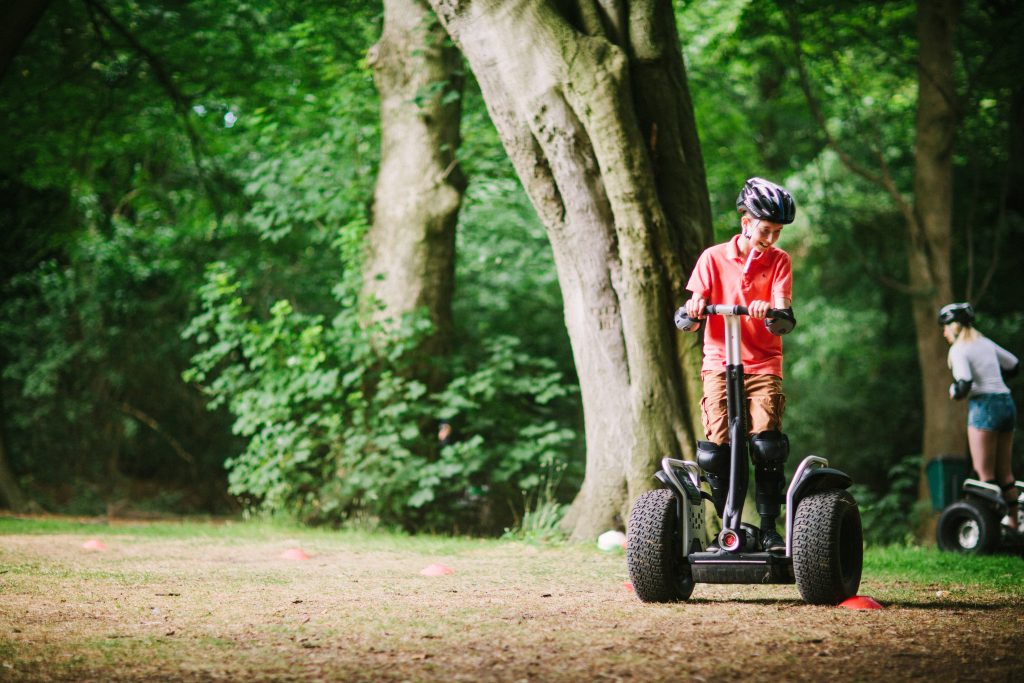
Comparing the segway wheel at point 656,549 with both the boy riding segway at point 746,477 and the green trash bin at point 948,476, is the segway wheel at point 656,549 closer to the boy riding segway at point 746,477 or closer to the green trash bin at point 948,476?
the boy riding segway at point 746,477

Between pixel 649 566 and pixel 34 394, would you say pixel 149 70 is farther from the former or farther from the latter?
pixel 649 566

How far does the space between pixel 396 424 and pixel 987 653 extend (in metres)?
6.82

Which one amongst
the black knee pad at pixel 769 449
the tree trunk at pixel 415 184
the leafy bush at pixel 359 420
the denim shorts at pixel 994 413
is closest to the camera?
the black knee pad at pixel 769 449

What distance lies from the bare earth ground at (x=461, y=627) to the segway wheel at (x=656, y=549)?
0.11 meters

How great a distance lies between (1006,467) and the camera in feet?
26.2

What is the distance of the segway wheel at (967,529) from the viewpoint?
7.92m

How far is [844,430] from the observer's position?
57.1ft

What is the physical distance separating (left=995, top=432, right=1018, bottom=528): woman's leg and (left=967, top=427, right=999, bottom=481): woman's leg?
46mm

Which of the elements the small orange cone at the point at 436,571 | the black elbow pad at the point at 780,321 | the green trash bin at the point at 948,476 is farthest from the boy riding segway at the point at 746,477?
the green trash bin at the point at 948,476

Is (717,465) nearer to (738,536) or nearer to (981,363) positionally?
(738,536)

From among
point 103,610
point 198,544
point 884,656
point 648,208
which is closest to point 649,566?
point 884,656

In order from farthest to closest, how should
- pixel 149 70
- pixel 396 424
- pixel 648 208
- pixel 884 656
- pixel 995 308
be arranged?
pixel 995 308 < pixel 149 70 < pixel 396 424 < pixel 648 208 < pixel 884 656

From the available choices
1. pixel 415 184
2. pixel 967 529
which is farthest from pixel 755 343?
pixel 415 184

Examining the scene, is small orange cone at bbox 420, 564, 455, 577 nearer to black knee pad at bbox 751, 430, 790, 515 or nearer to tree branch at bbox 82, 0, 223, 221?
black knee pad at bbox 751, 430, 790, 515
